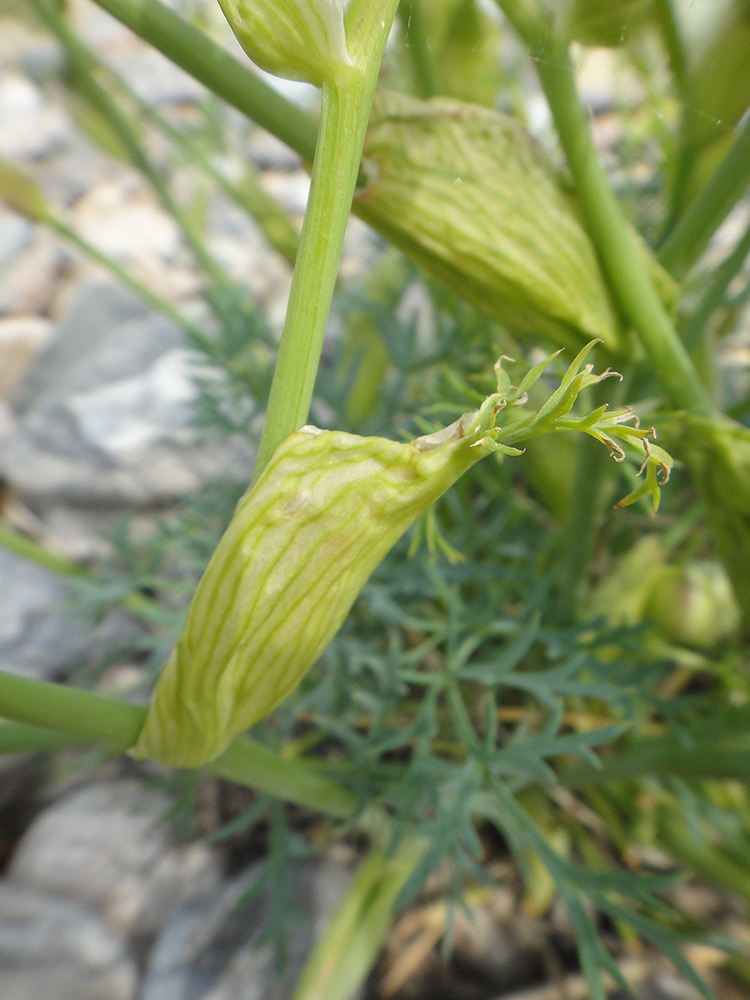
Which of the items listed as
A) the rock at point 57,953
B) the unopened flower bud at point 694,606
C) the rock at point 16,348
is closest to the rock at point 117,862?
the rock at point 57,953

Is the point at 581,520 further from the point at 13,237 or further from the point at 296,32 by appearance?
the point at 13,237

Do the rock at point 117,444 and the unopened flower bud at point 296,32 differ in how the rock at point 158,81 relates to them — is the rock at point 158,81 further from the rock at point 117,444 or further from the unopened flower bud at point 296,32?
the unopened flower bud at point 296,32

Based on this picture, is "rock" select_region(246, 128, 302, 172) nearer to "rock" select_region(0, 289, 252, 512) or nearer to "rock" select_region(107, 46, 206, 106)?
"rock" select_region(107, 46, 206, 106)

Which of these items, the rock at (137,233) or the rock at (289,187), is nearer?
the rock at (137,233)

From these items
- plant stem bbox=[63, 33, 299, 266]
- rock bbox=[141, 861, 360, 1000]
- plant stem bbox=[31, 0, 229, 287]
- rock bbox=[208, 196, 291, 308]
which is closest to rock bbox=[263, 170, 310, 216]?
rock bbox=[208, 196, 291, 308]

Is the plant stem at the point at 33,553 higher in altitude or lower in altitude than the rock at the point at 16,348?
lower

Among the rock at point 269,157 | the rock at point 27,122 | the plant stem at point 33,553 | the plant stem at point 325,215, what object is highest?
the rock at point 269,157
